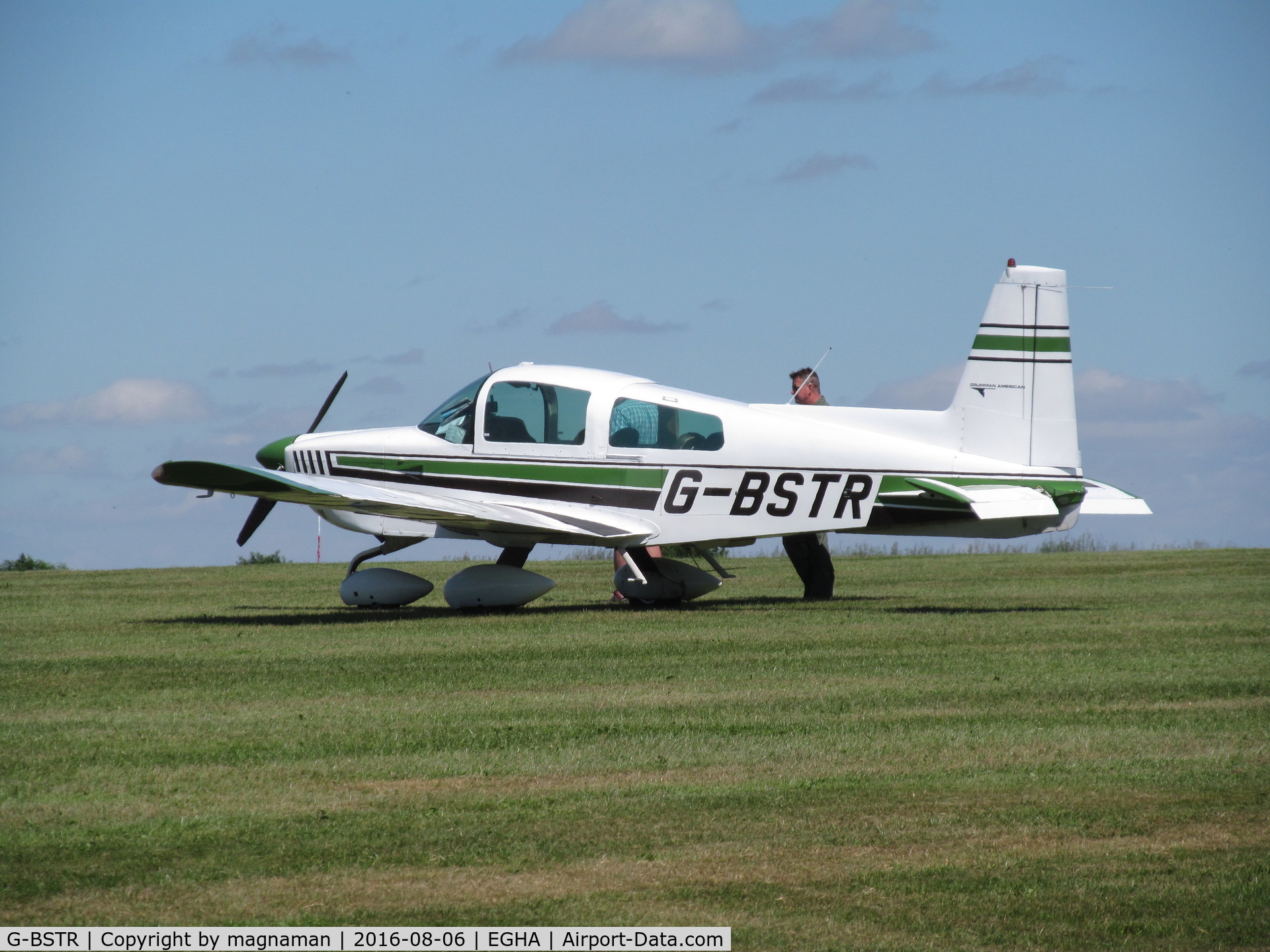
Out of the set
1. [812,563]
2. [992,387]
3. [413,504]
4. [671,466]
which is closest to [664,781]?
[413,504]

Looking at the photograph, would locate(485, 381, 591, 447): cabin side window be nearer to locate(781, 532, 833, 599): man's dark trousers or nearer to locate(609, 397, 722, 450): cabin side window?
locate(609, 397, 722, 450): cabin side window

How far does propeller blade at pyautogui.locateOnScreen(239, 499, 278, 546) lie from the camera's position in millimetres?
15977

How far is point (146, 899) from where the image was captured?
4.40 metres

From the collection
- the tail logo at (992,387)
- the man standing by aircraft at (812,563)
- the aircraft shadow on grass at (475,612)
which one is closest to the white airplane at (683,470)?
the tail logo at (992,387)

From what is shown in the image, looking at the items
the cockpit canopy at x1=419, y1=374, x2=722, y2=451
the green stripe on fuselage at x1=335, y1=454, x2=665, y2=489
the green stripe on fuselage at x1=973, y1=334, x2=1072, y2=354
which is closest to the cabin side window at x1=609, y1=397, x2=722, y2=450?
the cockpit canopy at x1=419, y1=374, x2=722, y2=451

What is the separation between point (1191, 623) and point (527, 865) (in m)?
9.24

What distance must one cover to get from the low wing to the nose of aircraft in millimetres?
909

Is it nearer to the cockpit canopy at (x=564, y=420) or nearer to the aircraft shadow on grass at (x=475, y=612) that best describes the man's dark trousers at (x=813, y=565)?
the aircraft shadow on grass at (x=475, y=612)

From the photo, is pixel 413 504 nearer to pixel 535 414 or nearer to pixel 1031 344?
pixel 535 414

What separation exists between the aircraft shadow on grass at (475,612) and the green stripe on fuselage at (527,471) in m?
1.36

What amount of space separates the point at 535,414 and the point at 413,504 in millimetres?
1672

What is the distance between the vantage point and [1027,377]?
13.7 meters

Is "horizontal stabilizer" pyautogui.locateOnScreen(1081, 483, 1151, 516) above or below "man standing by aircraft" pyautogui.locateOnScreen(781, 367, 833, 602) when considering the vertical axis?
above

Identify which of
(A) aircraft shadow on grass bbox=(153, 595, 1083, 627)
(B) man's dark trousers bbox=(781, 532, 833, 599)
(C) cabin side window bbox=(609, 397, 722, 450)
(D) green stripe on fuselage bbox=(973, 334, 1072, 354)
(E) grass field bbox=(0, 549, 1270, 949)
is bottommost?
(E) grass field bbox=(0, 549, 1270, 949)
